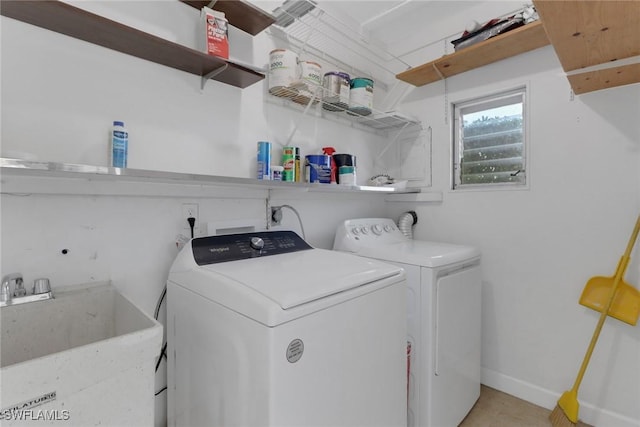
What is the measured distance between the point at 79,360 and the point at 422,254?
1.49 metres

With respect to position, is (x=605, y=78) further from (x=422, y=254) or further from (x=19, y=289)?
(x=19, y=289)

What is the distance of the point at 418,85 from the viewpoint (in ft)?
8.43

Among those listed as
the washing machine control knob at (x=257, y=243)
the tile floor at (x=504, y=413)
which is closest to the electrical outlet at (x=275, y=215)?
the washing machine control knob at (x=257, y=243)

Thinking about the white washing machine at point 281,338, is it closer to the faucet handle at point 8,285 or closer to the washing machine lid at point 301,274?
the washing machine lid at point 301,274

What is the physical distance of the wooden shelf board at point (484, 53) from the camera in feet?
5.93

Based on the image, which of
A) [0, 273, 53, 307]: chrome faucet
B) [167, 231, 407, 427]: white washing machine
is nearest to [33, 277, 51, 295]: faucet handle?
[0, 273, 53, 307]: chrome faucet

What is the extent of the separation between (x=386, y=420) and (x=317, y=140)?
1.72m

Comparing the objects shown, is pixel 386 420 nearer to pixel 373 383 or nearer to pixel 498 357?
pixel 373 383

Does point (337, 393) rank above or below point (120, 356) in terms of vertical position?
below

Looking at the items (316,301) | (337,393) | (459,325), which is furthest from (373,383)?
(459,325)

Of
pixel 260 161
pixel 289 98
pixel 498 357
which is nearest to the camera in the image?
pixel 260 161

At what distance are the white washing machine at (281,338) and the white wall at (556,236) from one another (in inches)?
45.6

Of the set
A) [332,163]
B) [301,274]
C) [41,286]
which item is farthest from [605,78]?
[41,286]

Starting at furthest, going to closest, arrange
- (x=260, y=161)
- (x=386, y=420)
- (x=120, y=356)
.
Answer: (x=260, y=161), (x=386, y=420), (x=120, y=356)
